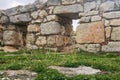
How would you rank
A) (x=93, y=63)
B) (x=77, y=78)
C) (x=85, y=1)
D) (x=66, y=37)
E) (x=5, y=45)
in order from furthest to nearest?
1. (x=5, y=45)
2. (x=66, y=37)
3. (x=85, y=1)
4. (x=93, y=63)
5. (x=77, y=78)

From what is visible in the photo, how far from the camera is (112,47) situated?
22.9 feet

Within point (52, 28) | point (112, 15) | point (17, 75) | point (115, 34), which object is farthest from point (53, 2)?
point (17, 75)

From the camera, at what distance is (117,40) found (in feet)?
22.9

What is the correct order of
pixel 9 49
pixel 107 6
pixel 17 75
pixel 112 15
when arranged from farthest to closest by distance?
pixel 9 49
pixel 107 6
pixel 112 15
pixel 17 75

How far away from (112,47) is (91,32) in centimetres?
74

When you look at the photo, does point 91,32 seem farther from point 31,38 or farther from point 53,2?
point 31,38

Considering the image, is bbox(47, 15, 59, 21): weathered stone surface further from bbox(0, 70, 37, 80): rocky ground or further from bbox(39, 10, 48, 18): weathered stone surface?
bbox(0, 70, 37, 80): rocky ground

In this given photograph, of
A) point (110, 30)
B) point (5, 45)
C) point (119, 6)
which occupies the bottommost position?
point (5, 45)

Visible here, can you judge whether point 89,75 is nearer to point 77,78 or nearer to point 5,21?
point 77,78

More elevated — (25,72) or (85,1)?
(85,1)

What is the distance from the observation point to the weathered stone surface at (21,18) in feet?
29.8

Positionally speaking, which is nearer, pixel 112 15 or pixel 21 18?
pixel 112 15

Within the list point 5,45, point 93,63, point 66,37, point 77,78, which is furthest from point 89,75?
point 5,45

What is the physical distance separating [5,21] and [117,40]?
4253 millimetres
